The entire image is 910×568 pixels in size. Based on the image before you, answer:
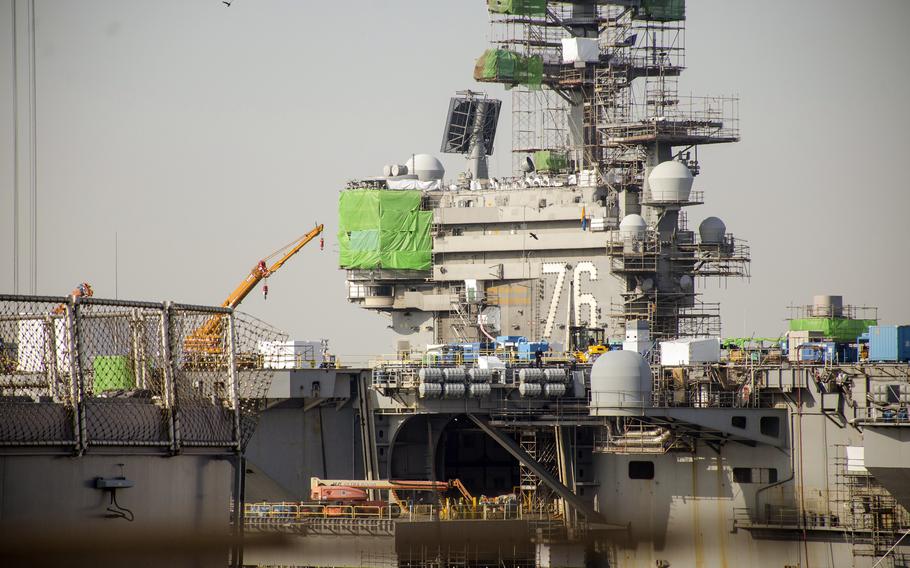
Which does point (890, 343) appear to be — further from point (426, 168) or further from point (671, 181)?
point (426, 168)

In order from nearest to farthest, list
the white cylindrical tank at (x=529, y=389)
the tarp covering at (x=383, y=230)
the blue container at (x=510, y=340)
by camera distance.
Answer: the white cylindrical tank at (x=529, y=389)
the blue container at (x=510, y=340)
the tarp covering at (x=383, y=230)

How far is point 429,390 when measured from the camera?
4394 centimetres

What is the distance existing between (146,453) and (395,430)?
26.2m

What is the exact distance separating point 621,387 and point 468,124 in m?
22.4

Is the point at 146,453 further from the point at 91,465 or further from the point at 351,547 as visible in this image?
the point at 351,547

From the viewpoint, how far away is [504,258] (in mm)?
54250

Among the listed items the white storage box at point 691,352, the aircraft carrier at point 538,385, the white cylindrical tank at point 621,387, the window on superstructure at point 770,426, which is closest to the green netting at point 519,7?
the aircraft carrier at point 538,385

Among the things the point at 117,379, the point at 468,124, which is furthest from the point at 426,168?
the point at 117,379

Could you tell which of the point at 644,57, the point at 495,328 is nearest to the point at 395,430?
the point at 495,328

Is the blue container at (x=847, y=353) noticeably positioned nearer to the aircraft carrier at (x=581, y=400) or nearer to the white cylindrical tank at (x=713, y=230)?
the aircraft carrier at (x=581, y=400)

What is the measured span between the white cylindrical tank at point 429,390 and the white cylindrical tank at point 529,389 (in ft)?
8.00

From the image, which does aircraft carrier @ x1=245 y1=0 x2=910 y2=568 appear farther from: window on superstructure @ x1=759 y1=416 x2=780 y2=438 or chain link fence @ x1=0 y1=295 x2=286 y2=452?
chain link fence @ x1=0 y1=295 x2=286 y2=452

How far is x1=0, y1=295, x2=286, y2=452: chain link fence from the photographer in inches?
731

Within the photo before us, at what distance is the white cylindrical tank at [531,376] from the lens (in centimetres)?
4472
